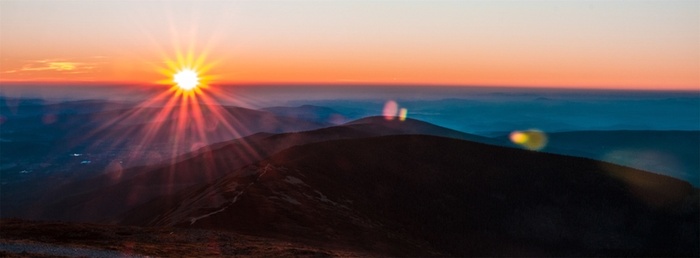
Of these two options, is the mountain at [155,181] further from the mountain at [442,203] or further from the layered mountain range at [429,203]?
the mountain at [442,203]

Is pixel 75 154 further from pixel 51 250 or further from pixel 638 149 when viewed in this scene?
pixel 51 250

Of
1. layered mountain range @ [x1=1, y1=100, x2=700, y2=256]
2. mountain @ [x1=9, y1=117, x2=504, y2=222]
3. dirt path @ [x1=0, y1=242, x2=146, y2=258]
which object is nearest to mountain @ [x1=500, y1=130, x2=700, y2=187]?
mountain @ [x1=9, y1=117, x2=504, y2=222]

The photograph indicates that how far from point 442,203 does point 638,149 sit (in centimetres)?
15190

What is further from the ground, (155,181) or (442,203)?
(442,203)

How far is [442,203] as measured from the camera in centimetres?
5119

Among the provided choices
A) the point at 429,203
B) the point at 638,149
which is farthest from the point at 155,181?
the point at 638,149

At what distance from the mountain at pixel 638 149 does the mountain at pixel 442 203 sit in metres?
103

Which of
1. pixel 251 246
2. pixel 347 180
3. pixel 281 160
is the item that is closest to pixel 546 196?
pixel 347 180

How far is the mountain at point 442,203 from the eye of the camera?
37.1 metres

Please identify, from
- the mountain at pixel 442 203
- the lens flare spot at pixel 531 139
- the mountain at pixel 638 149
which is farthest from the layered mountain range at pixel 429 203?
the lens flare spot at pixel 531 139

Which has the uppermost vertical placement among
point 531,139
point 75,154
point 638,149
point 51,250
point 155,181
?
point 638,149

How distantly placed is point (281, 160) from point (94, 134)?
516 ft

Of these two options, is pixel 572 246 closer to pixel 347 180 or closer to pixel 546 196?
pixel 546 196

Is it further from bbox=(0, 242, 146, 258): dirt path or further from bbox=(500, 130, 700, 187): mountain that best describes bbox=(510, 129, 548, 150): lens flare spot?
bbox=(0, 242, 146, 258): dirt path
